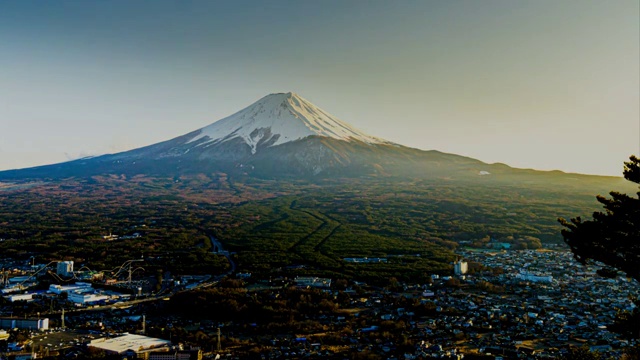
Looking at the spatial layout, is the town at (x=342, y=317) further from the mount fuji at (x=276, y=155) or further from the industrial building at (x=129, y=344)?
the mount fuji at (x=276, y=155)

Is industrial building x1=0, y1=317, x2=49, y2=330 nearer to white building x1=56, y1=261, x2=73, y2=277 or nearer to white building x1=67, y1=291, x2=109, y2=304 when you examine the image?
white building x1=67, y1=291, x2=109, y2=304

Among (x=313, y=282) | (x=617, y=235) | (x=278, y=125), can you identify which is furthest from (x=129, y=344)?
(x=278, y=125)

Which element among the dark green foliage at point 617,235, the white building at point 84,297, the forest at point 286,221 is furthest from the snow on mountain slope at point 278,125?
the dark green foliage at point 617,235

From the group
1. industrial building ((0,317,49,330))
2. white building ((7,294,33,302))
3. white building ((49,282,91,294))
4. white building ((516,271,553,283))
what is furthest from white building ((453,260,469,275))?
white building ((7,294,33,302))

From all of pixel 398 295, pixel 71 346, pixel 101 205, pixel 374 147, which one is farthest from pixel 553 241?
pixel 374 147

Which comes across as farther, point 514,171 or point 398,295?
point 514,171

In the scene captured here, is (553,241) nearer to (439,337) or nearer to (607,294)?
(607,294)
